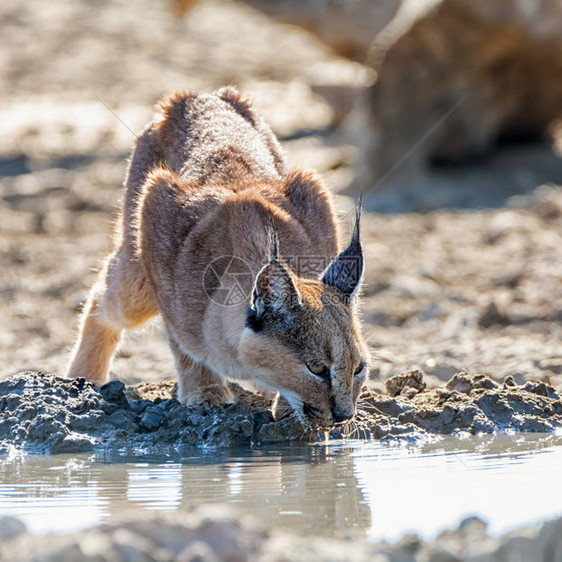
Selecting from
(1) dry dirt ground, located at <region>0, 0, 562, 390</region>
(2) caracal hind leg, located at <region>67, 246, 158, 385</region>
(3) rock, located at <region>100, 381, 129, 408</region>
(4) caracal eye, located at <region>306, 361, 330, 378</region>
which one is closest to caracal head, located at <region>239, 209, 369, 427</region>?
(4) caracal eye, located at <region>306, 361, 330, 378</region>

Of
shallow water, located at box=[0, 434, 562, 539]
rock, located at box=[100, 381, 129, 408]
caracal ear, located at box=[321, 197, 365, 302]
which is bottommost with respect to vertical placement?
shallow water, located at box=[0, 434, 562, 539]

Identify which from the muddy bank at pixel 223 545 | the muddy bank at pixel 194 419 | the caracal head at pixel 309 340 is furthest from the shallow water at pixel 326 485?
the muddy bank at pixel 223 545

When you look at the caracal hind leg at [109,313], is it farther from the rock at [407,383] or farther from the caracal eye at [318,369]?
the caracal eye at [318,369]

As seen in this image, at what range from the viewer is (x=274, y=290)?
19.3 feet

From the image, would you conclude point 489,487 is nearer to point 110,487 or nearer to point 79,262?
point 110,487

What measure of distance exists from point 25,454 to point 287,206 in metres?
2.25

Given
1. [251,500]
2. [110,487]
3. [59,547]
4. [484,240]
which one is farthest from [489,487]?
[484,240]

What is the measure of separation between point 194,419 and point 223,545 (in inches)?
118

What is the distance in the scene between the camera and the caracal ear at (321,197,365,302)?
6164 millimetres

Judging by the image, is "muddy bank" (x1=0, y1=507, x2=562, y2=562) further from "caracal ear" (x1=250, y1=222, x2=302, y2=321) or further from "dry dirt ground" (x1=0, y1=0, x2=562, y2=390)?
"dry dirt ground" (x1=0, y1=0, x2=562, y2=390)

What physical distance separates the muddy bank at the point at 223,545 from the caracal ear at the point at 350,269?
7.97 feet

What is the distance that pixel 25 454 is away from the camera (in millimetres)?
6293

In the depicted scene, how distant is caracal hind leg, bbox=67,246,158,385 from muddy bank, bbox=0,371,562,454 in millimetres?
817

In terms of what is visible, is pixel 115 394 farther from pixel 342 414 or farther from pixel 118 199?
pixel 118 199
